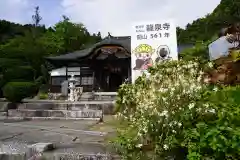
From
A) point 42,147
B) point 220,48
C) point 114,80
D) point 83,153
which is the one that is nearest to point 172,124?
point 83,153

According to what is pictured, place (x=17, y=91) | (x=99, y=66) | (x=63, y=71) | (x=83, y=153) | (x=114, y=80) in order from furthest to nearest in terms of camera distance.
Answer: (x=63, y=71), (x=114, y=80), (x=99, y=66), (x=17, y=91), (x=83, y=153)

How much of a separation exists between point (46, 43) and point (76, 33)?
6.78m

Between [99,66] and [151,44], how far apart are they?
56.8 feet

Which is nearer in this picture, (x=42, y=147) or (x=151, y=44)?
(x=42, y=147)

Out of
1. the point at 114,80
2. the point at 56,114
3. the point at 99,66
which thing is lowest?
the point at 56,114

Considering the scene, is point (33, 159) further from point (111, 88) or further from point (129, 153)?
point (111, 88)

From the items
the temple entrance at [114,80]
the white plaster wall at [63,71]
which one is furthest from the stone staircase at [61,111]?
the white plaster wall at [63,71]

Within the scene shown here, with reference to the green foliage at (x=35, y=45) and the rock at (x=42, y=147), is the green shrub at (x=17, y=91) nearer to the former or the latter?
the green foliage at (x=35, y=45)

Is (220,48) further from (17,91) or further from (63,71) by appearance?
(63,71)

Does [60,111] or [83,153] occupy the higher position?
[60,111]

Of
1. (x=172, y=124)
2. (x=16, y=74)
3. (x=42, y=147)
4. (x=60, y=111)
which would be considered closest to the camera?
(x=172, y=124)

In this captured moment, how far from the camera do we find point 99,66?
28.9 metres

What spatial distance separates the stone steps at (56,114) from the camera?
491 inches

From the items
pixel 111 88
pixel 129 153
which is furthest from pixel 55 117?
pixel 111 88
